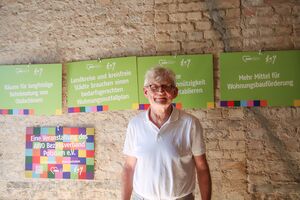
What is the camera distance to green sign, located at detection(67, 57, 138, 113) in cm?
259

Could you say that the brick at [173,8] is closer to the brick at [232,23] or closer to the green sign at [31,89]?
the brick at [232,23]

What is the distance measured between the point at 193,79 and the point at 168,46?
0.40 metres

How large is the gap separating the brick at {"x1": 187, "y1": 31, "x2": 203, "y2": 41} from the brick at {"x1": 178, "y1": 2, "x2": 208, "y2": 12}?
0.72ft

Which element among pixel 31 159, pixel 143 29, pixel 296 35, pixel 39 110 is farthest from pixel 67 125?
pixel 296 35

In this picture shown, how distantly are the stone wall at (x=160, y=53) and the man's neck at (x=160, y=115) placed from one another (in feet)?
2.36

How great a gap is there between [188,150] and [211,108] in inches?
31.7

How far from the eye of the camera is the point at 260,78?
242cm

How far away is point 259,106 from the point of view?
244cm

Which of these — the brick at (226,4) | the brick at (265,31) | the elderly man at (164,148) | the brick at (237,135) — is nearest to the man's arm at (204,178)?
the elderly man at (164,148)

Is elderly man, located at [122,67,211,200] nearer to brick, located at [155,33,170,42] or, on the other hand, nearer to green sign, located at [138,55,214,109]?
green sign, located at [138,55,214,109]

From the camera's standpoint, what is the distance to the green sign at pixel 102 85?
8.51 ft

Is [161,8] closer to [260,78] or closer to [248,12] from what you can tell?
[248,12]

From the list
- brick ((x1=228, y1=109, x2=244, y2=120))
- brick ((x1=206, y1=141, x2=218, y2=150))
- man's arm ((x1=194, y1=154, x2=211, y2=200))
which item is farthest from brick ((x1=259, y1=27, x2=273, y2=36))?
man's arm ((x1=194, y1=154, x2=211, y2=200))

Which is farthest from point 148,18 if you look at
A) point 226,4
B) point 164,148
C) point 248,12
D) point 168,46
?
point 164,148
